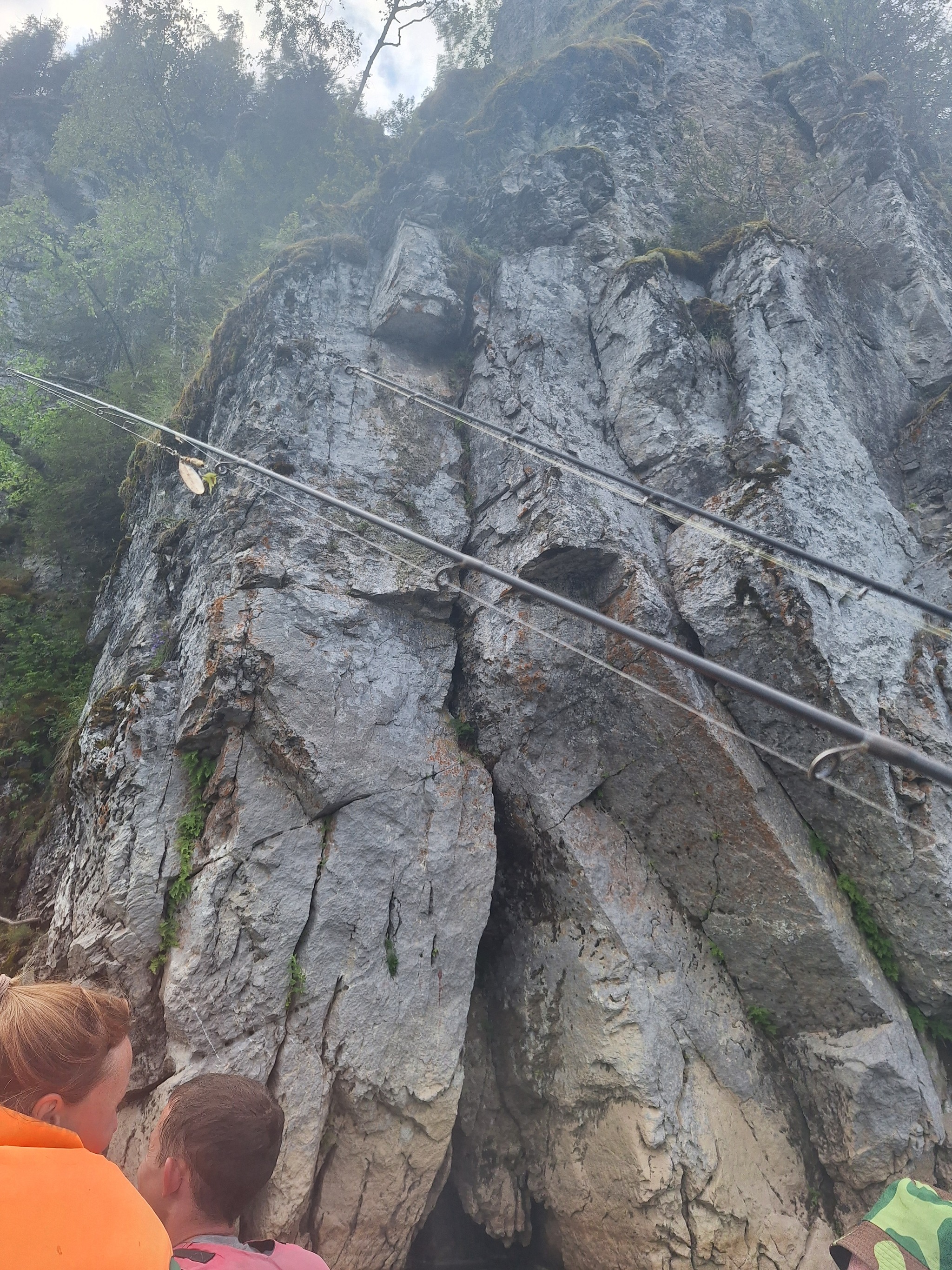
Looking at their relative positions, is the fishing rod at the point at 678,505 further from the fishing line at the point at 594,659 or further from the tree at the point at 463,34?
the tree at the point at 463,34

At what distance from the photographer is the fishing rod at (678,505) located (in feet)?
16.0

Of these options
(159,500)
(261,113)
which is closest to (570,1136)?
(159,500)

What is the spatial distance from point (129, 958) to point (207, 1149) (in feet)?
9.75

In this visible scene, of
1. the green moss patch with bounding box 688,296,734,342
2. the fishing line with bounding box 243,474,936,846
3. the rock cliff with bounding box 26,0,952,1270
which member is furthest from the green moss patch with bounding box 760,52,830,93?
the fishing line with bounding box 243,474,936,846

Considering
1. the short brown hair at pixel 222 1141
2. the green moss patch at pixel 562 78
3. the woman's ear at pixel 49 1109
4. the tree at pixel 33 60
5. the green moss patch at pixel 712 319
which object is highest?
the tree at pixel 33 60

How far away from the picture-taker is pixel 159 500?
33.3 ft

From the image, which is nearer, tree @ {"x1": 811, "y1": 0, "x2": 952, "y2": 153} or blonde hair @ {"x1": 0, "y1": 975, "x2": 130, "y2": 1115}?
blonde hair @ {"x1": 0, "y1": 975, "x2": 130, "y2": 1115}

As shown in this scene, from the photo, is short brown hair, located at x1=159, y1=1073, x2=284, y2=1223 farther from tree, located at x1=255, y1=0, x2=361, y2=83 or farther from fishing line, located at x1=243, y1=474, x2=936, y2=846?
tree, located at x1=255, y1=0, x2=361, y2=83

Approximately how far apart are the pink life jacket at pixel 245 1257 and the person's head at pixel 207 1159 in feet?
0.54

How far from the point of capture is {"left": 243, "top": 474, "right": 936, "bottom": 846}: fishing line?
6.30 m

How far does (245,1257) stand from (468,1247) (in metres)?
5.29

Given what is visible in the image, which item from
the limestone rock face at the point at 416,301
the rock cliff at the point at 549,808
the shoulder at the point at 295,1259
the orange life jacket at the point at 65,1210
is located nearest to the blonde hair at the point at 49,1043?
the orange life jacket at the point at 65,1210

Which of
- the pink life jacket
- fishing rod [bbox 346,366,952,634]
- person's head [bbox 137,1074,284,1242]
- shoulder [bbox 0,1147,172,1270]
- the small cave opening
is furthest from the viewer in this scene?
the small cave opening

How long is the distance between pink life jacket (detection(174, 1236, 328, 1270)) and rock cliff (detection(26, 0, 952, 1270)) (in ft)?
8.30
